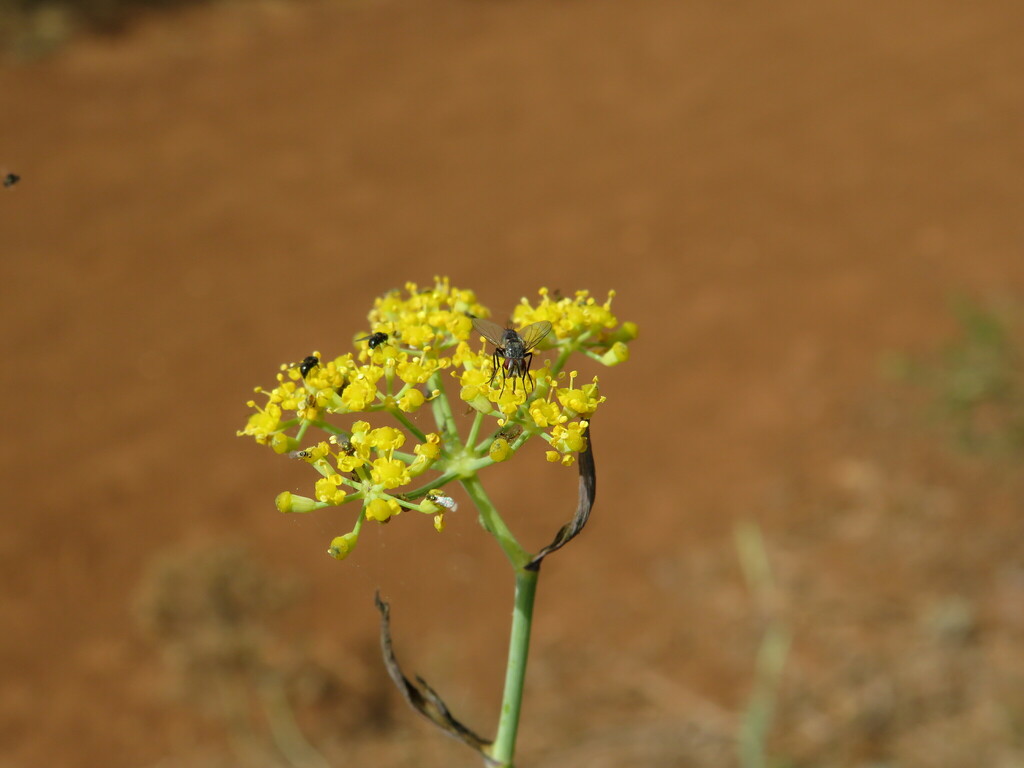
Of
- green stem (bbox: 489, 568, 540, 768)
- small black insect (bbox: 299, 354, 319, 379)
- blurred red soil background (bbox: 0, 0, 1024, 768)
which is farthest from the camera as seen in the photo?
blurred red soil background (bbox: 0, 0, 1024, 768)

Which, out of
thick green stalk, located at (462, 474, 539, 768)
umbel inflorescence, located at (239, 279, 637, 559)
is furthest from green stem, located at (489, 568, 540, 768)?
umbel inflorescence, located at (239, 279, 637, 559)

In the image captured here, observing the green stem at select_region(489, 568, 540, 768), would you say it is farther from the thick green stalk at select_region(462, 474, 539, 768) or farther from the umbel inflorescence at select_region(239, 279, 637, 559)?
the umbel inflorescence at select_region(239, 279, 637, 559)

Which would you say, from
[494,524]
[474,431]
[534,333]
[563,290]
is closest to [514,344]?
[534,333]

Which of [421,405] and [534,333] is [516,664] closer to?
[421,405]

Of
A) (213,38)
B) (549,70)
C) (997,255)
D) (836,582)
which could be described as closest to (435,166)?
(549,70)

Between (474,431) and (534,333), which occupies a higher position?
(534,333)

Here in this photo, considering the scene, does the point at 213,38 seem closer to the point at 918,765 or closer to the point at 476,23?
the point at 476,23

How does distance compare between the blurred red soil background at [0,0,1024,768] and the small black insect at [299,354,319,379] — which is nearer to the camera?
the small black insect at [299,354,319,379]

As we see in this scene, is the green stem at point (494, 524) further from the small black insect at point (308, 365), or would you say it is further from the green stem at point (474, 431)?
the small black insect at point (308, 365)
